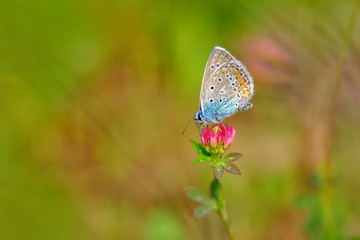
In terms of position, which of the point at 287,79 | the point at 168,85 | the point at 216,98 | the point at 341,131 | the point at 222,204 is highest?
the point at 168,85

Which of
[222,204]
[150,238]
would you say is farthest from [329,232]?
[150,238]

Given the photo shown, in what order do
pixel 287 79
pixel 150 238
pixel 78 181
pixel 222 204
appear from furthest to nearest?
pixel 78 181
pixel 150 238
pixel 287 79
pixel 222 204

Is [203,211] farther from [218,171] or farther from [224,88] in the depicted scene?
[224,88]

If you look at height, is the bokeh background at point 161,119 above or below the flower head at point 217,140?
above

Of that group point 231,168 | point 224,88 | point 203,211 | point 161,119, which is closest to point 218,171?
point 231,168

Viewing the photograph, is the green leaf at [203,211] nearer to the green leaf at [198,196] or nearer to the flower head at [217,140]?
the green leaf at [198,196]

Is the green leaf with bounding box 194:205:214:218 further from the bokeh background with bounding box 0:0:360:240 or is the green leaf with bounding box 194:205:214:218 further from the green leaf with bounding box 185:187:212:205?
the bokeh background with bounding box 0:0:360:240

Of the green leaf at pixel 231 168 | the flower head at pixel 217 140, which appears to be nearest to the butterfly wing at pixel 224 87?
the flower head at pixel 217 140

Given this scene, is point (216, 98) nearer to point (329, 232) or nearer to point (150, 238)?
point (329, 232)
